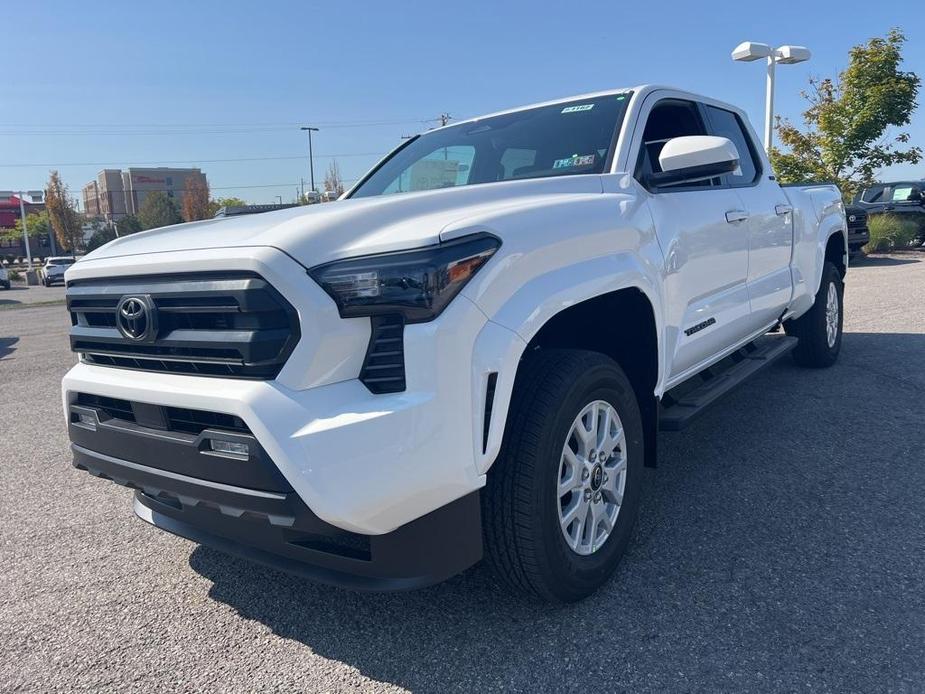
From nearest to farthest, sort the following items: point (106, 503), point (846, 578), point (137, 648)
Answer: point (137, 648) → point (846, 578) → point (106, 503)

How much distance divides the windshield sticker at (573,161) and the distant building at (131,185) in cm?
10751

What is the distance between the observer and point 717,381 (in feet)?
12.6

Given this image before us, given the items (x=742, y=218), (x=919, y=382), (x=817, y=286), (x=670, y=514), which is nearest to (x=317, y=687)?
(x=670, y=514)

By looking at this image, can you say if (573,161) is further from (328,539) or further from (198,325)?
(328,539)

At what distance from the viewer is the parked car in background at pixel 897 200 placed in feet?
61.2

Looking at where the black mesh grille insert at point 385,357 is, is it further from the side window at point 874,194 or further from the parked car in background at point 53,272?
the parked car in background at point 53,272

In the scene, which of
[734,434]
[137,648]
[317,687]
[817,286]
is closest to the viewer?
[317,687]

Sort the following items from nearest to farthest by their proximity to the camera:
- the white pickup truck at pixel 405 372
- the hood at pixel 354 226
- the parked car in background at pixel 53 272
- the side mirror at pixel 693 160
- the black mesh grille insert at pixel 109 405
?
the white pickup truck at pixel 405 372, the hood at pixel 354 226, the black mesh grille insert at pixel 109 405, the side mirror at pixel 693 160, the parked car in background at pixel 53 272

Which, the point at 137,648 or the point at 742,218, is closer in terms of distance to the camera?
the point at 137,648

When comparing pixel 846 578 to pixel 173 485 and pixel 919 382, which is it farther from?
pixel 919 382

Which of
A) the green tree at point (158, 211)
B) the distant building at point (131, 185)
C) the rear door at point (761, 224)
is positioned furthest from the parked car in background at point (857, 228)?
the distant building at point (131, 185)

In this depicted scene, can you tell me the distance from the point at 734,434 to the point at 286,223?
10.6ft

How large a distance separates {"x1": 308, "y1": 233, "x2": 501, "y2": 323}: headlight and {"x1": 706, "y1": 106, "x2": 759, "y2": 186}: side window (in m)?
2.66

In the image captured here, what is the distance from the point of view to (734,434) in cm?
444
